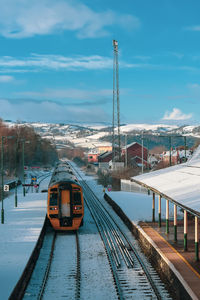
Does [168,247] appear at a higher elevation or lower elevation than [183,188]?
lower

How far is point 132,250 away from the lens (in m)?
18.7

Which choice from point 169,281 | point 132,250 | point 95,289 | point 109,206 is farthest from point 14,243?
point 109,206

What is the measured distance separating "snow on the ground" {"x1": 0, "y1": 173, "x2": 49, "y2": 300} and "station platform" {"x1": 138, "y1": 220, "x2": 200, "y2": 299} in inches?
224

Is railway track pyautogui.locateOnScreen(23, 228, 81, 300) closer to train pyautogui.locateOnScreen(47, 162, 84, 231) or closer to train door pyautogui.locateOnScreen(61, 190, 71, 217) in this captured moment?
train pyautogui.locateOnScreen(47, 162, 84, 231)

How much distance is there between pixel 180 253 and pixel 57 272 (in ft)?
17.4

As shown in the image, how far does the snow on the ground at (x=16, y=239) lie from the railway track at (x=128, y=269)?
368cm

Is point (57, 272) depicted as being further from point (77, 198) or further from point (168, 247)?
point (77, 198)

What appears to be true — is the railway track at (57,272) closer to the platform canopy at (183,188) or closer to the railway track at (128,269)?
the railway track at (128,269)

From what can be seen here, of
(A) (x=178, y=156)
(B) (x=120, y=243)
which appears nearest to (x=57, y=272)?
(B) (x=120, y=243)

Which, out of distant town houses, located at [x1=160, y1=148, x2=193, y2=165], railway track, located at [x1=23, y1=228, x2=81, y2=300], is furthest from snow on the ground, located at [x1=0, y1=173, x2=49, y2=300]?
distant town houses, located at [x1=160, y1=148, x2=193, y2=165]

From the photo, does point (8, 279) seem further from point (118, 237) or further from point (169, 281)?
point (118, 237)

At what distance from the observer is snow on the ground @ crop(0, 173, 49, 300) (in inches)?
524

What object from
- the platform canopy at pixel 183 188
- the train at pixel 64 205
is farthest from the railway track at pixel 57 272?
the platform canopy at pixel 183 188

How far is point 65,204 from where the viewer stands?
2148 cm
